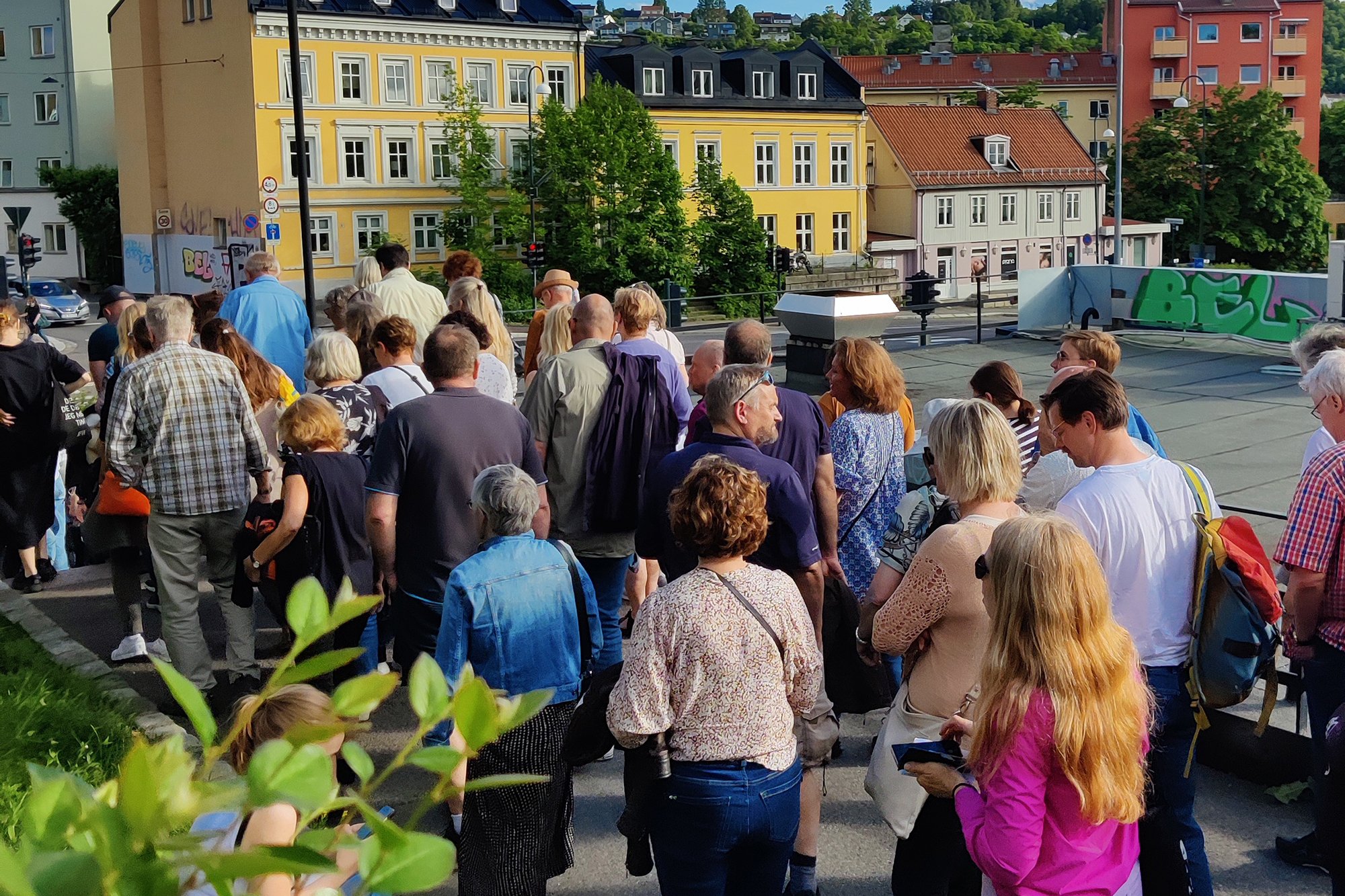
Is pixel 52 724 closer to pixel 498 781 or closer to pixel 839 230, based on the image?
pixel 498 781

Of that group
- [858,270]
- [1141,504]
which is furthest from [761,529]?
[858,270]

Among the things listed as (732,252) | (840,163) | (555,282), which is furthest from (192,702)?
(840,163)

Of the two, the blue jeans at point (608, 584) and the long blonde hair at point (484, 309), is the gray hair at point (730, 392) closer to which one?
the blue jeans at point (608, 584)

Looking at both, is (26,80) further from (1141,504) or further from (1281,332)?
(1141,504)

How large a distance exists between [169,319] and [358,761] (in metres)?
5.85

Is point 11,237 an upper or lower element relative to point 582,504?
upper

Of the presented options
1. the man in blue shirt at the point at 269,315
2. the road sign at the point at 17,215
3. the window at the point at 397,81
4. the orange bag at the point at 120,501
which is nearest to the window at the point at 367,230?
the window at the point at 397,81

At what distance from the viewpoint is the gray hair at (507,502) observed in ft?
15.2

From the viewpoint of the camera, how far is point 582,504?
657cm

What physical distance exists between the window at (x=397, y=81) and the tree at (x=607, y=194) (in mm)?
5576

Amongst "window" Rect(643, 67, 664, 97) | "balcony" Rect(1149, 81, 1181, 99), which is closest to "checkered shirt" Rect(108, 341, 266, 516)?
"window" Rect(643, 67, 664, 97)

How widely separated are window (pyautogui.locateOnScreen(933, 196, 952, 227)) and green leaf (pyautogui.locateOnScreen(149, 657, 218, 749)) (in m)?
→ 71.0

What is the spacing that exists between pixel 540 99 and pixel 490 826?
179 ft

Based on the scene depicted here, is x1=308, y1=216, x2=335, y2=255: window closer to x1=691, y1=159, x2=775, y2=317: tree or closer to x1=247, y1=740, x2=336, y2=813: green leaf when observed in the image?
x1=691, y1=159, x2=775, y2=317: tree
